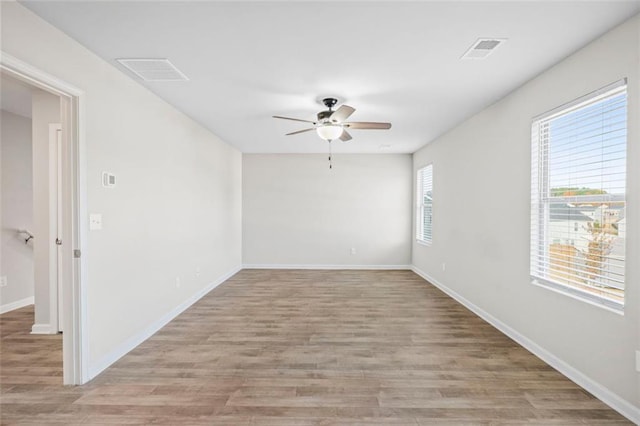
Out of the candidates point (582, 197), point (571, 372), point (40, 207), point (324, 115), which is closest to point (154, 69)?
point (324, 115)

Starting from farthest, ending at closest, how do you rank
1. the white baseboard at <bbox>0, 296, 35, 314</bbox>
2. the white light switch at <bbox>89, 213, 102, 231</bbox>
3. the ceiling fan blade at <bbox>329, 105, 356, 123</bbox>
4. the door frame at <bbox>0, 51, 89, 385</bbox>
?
the white baseboard at <bbox>0, 296, 35, 314</bbox> → the ceiling fan blade at <bbox>329, 105, 356, 123</bbox> → the white light switch at <bbox>89, 213, 102, 231</bbox> → the door frame at <bbox>0, 51, 89, 385</bbox>

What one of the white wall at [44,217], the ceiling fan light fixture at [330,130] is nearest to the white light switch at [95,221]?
the white wall at [44,217]

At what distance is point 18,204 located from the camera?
440cm

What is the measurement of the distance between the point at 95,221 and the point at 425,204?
5568mm

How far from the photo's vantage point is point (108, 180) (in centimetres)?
281

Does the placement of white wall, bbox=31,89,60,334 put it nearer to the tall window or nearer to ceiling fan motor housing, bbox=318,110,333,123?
ceiling fan motor housing, bbox=318,110,333,123

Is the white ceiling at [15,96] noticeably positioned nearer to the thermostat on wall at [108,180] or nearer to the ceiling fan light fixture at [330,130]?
the thermostat on wall at [108,180]

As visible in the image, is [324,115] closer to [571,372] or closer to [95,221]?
[95,221]

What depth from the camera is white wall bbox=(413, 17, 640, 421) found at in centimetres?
210

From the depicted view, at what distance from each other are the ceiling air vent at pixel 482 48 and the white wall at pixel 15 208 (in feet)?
18.0

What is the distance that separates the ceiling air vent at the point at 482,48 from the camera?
233cm

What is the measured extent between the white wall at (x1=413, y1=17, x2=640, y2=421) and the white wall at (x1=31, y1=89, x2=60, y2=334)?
15.9 ft

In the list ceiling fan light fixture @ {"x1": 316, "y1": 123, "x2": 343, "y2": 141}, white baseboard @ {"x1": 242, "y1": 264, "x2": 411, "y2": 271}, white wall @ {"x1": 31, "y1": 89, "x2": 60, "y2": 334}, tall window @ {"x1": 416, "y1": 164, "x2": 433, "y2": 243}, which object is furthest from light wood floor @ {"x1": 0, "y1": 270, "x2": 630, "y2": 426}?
white baseboard @ {"x1": 242, "y1": 264, "x2": 411, "y2": 271}

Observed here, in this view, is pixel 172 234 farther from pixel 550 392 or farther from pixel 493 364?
pixel 550 392
